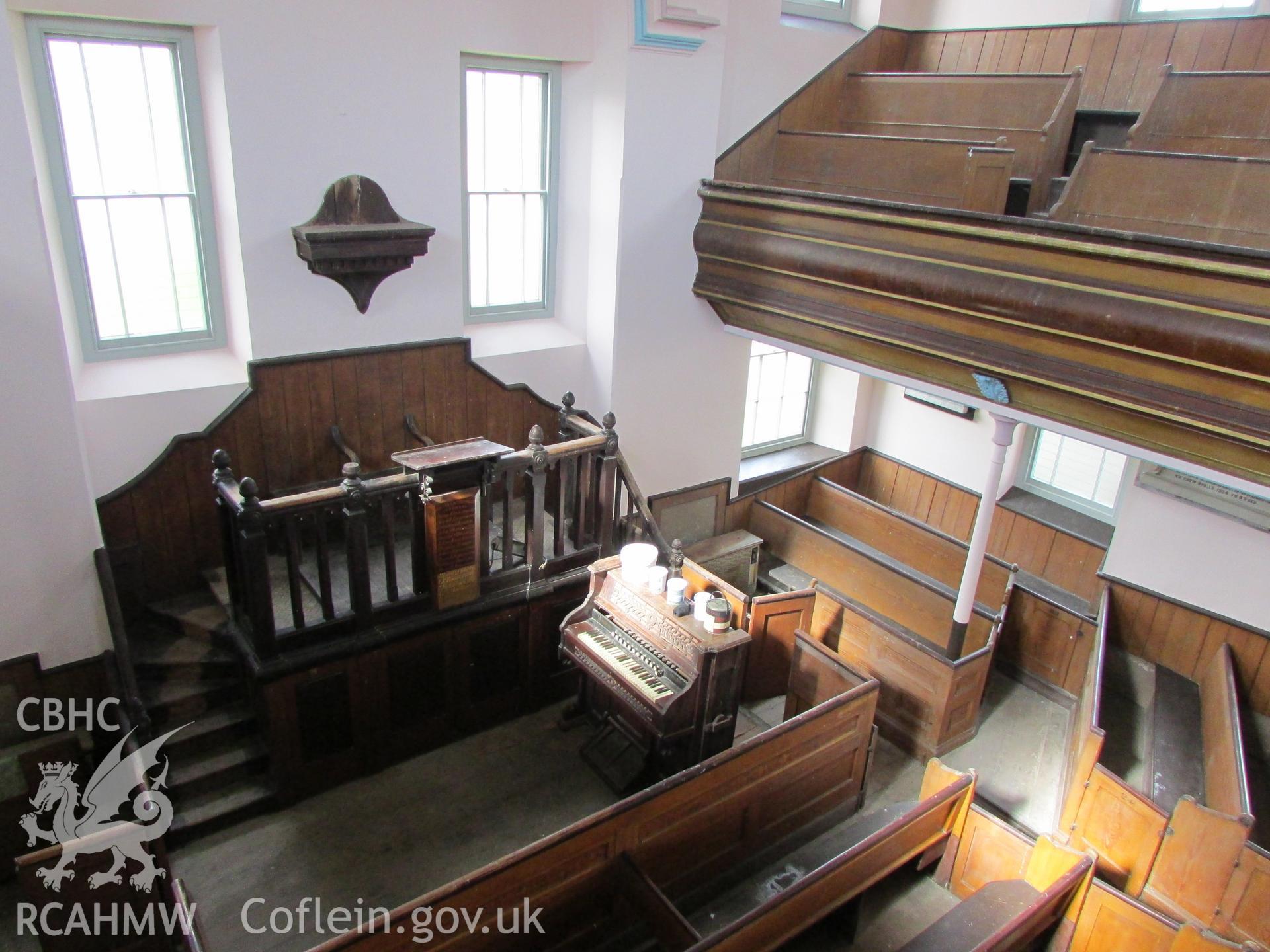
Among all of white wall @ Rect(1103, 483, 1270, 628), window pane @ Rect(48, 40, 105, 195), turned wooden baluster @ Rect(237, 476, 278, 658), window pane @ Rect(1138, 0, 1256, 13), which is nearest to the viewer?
turned wooden baluster @ Rect(237, 476, 278, 658)

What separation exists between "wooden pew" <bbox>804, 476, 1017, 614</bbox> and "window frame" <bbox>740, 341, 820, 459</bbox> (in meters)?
0.58

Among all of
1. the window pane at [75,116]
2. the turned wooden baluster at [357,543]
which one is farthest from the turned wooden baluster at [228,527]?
the window pane at [75,116]

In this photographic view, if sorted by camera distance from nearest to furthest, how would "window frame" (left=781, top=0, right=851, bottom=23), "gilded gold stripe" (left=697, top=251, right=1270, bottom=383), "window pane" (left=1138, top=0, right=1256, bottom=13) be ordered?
1. "gilded gold stripe" (left=697, top=251, right=1270, bottom=383)
2. "window pane" (left=1138, top=0, right=1256, bottom=13)
3. "window frame" (left=781, top=0, right=851, bottom=23)

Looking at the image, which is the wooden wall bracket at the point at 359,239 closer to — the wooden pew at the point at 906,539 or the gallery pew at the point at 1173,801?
the wooden pew at the point at 906,539

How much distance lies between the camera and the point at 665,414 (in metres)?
6.97

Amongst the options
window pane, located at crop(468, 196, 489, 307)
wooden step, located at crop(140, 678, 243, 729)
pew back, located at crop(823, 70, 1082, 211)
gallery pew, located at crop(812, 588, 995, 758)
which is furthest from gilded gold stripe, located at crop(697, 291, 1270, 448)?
wooden step, located at crop(140, 678, 243, 729)

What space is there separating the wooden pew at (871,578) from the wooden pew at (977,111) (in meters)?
2.76

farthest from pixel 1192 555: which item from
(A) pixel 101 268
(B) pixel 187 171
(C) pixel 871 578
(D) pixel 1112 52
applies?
(A) pixel 101 268

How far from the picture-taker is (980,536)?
5.46 m

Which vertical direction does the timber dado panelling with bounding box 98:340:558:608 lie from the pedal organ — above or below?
above

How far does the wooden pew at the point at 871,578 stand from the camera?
6.22 m

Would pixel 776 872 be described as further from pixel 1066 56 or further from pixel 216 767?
pixel 1066 56

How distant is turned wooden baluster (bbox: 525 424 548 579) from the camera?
17.2ft

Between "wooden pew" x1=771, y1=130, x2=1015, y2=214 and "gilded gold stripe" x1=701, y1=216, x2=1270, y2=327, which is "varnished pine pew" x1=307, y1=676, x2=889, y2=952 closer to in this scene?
"gilded gold stripe" x1=701, y1=216, x2=1270, y2=327
